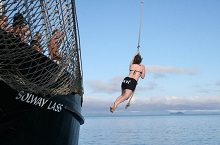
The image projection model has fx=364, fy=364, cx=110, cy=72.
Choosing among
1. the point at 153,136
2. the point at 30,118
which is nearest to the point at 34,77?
the point at 30,118

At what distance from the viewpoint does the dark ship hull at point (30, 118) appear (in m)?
5.98

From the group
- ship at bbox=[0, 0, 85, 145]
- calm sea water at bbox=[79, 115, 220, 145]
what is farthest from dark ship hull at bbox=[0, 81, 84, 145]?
calm sea water at bbox=[79, 115, 220, 145]

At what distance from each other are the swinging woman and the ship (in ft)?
3.75

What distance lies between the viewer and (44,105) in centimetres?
657

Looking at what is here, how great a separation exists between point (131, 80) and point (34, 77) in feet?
5.41

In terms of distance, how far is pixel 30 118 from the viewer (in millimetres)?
6301

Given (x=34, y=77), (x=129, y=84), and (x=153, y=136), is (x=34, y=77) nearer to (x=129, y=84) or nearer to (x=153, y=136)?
(x=129, y=84)

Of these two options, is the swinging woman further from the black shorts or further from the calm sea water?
the calm sea water

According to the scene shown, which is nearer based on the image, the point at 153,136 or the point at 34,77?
the point at 34,77

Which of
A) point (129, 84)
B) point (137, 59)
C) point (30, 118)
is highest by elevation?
point (137, 59)

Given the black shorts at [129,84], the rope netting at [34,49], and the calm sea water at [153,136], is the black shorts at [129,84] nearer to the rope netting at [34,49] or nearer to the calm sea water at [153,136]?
the rope netting at [34,49]

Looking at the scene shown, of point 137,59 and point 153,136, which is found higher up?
point 137,59

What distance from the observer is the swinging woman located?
6.10 m

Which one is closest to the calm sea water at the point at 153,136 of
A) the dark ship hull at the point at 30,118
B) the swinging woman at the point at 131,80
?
the dark ship hull at the point at 30,118
